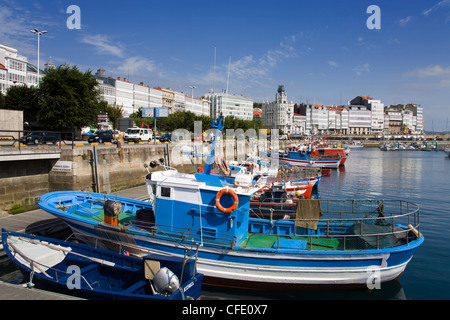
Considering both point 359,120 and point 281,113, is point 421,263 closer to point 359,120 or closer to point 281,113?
point 281,113

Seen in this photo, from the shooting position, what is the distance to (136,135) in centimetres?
3550

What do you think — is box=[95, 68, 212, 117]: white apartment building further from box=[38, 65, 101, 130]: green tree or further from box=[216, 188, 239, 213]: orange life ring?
box=[216, 188, 239, 213]: orange life ring

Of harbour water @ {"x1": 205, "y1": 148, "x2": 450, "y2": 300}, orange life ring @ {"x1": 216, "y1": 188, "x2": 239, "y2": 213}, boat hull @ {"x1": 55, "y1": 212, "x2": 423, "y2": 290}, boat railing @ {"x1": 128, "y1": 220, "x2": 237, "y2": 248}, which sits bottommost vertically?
harbour water @ {"x1": 205, "y1": 148, "x2": 450, "y2": 300}

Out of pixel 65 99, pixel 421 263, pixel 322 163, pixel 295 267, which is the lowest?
pixel 421 263

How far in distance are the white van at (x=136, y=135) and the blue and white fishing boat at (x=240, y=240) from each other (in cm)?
2414

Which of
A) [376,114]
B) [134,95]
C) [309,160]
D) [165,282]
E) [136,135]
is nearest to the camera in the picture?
[165,282]

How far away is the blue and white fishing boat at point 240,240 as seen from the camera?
9266 millimetres

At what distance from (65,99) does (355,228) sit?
28.8 metres

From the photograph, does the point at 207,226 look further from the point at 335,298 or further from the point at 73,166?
the point at 73,166

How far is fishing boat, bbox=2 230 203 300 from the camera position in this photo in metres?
7.48

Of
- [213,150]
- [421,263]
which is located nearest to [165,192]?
[213,150]

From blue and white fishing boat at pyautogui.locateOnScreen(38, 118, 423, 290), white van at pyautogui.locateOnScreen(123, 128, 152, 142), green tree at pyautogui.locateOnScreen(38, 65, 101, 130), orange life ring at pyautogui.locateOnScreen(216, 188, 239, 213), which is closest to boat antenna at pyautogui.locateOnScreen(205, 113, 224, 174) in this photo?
blue and white fishing boat at pyautogui.locateOnScreen(38, 118, 423, 290)

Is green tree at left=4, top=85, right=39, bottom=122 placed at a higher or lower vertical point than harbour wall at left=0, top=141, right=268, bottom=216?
higher

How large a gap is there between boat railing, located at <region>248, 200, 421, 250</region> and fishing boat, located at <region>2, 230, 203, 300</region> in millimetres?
3417
